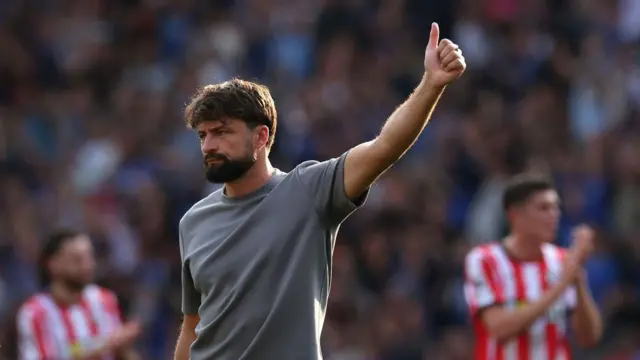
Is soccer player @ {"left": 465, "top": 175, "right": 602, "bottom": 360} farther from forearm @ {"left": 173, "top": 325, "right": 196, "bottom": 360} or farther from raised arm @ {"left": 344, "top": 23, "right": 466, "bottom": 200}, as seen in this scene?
raised arm @ {"left": 344, "top": 23, "right": 466, "bottom": 200}

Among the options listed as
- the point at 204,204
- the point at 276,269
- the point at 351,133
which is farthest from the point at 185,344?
the point at 351,133

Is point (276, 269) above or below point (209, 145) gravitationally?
below

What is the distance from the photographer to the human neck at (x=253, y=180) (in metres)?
5.80

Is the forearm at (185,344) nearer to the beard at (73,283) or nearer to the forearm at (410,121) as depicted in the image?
the forearm at (410,121)

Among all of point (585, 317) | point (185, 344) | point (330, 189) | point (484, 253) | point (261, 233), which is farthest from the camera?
point (484, 253)

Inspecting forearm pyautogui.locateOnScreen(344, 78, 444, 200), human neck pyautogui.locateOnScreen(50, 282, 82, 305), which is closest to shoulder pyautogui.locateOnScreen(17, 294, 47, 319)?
human neck pyautogui.locateOnScreen(50, 282, 82, 305)

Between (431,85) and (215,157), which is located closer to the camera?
(431,85)

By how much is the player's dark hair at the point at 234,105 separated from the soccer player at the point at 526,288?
293 cm

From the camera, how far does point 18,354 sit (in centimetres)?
1008

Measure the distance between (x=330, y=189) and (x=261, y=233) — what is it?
322 mm

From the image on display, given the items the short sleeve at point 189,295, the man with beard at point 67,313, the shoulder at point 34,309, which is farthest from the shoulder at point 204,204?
the shoulder at point 34,309

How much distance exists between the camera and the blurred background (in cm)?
1237

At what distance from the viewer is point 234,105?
18.9ft

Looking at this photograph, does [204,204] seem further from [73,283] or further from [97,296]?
[97,296]
